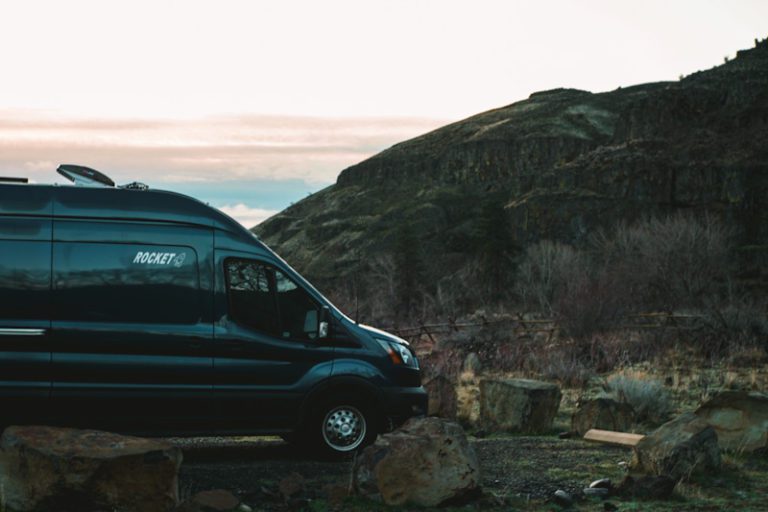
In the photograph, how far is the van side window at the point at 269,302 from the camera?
10.8 m

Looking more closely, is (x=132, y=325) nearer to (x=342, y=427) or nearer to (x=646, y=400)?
(x=342, y=427)

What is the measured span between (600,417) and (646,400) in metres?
1.85

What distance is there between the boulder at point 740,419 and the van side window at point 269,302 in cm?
431

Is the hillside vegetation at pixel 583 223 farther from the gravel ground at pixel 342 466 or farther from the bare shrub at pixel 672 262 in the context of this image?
the gravel ground at pixel 342 466

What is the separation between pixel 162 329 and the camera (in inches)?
413

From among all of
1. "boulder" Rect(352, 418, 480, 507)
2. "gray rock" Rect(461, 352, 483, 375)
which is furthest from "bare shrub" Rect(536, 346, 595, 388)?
"boulder" Rect(352, 418, 480, 507)

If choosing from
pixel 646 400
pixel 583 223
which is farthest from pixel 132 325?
pixel 583 223

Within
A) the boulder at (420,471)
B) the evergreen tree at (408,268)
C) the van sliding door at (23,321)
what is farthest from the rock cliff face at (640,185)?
the boulder at (420,471)

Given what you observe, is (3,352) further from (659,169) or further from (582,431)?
(659,169)

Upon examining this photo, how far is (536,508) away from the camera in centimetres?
843

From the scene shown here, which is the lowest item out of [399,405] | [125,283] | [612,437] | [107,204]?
[612,437]

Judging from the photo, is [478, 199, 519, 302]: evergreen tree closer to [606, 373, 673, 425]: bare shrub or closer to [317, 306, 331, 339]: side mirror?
[606, 373, 673, 425]: bare shrub

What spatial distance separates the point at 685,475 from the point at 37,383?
5.92 m

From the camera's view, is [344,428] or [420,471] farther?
[344,428]
